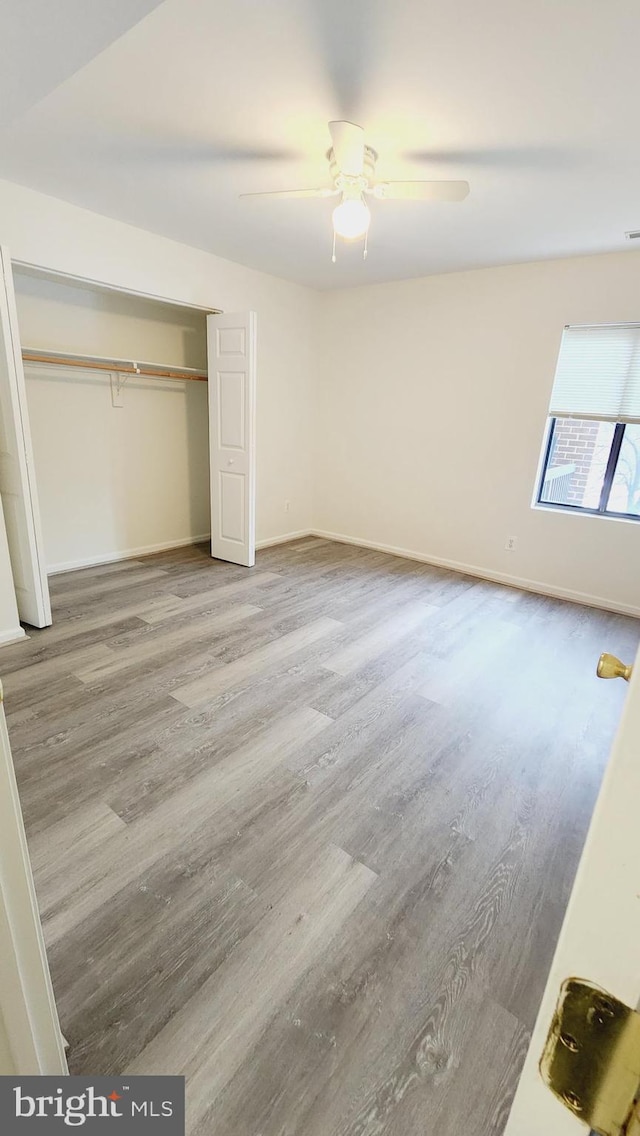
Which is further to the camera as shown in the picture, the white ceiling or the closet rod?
the closet rod

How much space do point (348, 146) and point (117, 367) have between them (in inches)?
106

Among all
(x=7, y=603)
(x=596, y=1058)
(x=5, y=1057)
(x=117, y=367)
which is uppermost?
(x=117, y=367)

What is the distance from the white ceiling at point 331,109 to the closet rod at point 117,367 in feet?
3.37

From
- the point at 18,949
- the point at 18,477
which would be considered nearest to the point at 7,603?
the point at 18,477

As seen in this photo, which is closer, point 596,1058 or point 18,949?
point 596,1058

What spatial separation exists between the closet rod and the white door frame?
11.9ft

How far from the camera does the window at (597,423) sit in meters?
3.56

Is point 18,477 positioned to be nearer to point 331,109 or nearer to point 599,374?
point 331,109

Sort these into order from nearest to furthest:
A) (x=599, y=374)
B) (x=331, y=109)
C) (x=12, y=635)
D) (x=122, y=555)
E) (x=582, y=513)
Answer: (x=331, y=109), (x=12, y=635), (x=599, y=374), (x=582, y=513), (x=122, y=555)

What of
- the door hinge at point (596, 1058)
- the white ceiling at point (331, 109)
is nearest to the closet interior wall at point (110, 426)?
the white ceiling at point (331, 109)

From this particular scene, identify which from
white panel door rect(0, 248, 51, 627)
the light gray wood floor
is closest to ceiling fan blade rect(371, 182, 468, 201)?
white panel door rect(0, 248, 51, 627)

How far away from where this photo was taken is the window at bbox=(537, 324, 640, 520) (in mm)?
3561

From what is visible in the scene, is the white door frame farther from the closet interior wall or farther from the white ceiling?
the closet interior wall

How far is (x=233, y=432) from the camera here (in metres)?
4.20
